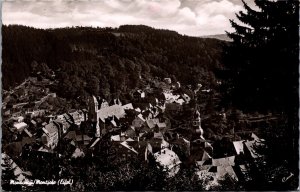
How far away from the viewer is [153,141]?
8.08 metres

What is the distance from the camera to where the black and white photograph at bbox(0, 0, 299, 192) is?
7.60m

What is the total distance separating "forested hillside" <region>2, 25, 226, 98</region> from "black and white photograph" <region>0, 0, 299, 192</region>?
0.02 metres

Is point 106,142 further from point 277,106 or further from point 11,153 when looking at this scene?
point 277,106

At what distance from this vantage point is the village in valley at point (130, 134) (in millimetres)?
7840

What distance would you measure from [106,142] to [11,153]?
1.62m

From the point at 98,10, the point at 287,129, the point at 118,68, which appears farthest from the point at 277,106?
the point at 98,10

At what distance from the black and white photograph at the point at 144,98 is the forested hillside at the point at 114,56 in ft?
0.06

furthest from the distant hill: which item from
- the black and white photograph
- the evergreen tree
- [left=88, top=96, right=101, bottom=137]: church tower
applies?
[left=88, top=96, right=101, bottom=137]: church tower

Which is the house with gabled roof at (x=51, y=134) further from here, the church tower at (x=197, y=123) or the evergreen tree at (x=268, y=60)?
the evergreen tree at (x=268, y=60)

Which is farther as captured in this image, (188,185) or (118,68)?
(118,68)

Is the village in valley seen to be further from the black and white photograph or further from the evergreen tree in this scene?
the evergreen tree

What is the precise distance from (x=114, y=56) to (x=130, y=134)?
1.44m

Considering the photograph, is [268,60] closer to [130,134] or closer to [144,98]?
[144,98]

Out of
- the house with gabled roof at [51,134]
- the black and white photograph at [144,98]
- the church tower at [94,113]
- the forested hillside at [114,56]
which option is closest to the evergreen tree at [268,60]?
the black and white photograph at [144,98]
